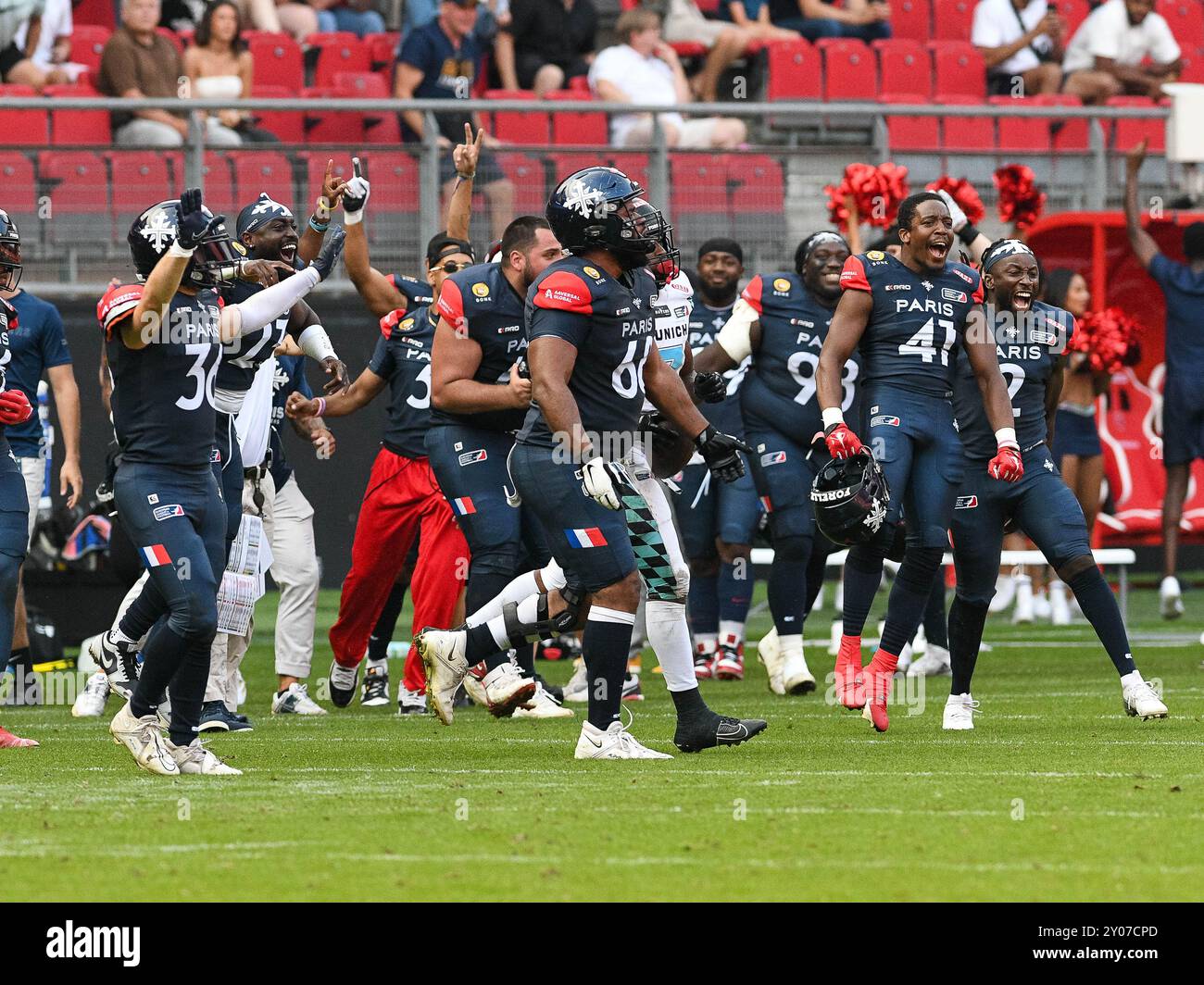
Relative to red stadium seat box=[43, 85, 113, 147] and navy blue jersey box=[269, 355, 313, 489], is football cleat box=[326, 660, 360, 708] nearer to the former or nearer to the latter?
navy blue jersey box=[269, 355, 313, 489]

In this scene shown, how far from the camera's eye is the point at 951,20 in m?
20.5

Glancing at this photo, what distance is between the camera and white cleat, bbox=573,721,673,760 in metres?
7.66

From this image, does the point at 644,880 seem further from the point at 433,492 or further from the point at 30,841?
the point at 433,492

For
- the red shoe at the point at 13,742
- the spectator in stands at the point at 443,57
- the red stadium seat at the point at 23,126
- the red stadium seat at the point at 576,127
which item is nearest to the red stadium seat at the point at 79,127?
the red stadium seat at the point at 23,126

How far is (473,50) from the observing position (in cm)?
1738

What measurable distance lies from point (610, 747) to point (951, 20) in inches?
563

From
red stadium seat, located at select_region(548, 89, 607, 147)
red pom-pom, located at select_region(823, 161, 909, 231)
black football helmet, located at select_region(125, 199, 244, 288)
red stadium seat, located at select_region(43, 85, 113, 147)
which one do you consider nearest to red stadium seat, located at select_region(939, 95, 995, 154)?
red stadium seat, located at select_region(548, 89, 607, 147)

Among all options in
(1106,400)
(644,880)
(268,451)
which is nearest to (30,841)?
(644,880)

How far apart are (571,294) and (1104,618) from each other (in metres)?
2.98

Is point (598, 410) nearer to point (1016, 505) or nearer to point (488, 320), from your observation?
point (488, 320)

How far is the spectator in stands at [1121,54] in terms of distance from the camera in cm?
1939

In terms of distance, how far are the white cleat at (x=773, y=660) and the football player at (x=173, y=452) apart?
155 inches

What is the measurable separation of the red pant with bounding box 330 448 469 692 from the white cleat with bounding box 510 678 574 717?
26.8 inches

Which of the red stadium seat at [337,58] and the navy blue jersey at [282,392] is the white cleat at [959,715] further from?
the red stadium seat at [337,58]
